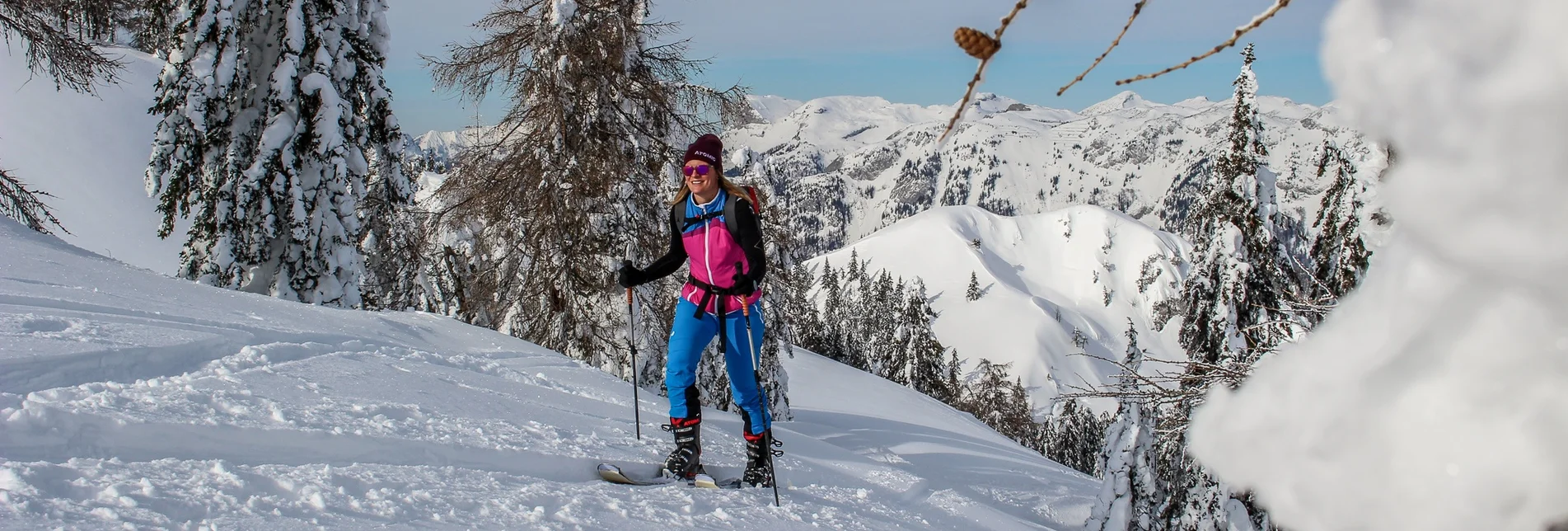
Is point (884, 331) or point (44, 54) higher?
point (884, 331)

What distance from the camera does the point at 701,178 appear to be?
4.90m

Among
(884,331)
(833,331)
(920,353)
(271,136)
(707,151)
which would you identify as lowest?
(707,151)

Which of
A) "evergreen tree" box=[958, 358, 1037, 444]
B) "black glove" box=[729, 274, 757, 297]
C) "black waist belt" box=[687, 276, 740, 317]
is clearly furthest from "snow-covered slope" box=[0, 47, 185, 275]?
"evergreen tree" box=[958, 358, 1037, 444]

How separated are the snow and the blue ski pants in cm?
434

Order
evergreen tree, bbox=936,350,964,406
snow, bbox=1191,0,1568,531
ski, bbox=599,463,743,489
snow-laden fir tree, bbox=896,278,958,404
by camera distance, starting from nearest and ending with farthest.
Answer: snow, bbox=1191,0,1568,531 → ski, bbox=599,463,743,489 → snow-laden fir tree, bbox=896,278,958,404 → evergreen tree, bbox=936,350,964,406

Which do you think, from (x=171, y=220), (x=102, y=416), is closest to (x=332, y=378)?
(x=102, y=416)

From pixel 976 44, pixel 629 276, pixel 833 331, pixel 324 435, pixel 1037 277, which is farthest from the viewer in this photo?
pixel 1037 277

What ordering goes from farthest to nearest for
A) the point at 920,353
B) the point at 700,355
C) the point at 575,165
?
the point at 920,353
the point at 575,165
the point at 700,355

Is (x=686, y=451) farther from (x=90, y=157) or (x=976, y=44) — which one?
(x=90, y=157)

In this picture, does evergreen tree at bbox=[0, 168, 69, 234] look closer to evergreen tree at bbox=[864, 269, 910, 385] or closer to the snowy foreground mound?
the snowy foreground mound

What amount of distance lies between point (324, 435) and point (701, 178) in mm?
2434

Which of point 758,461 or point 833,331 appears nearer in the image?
point 758,461

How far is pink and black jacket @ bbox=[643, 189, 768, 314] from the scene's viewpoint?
484cm

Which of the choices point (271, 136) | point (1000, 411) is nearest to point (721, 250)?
point (271, 136)
